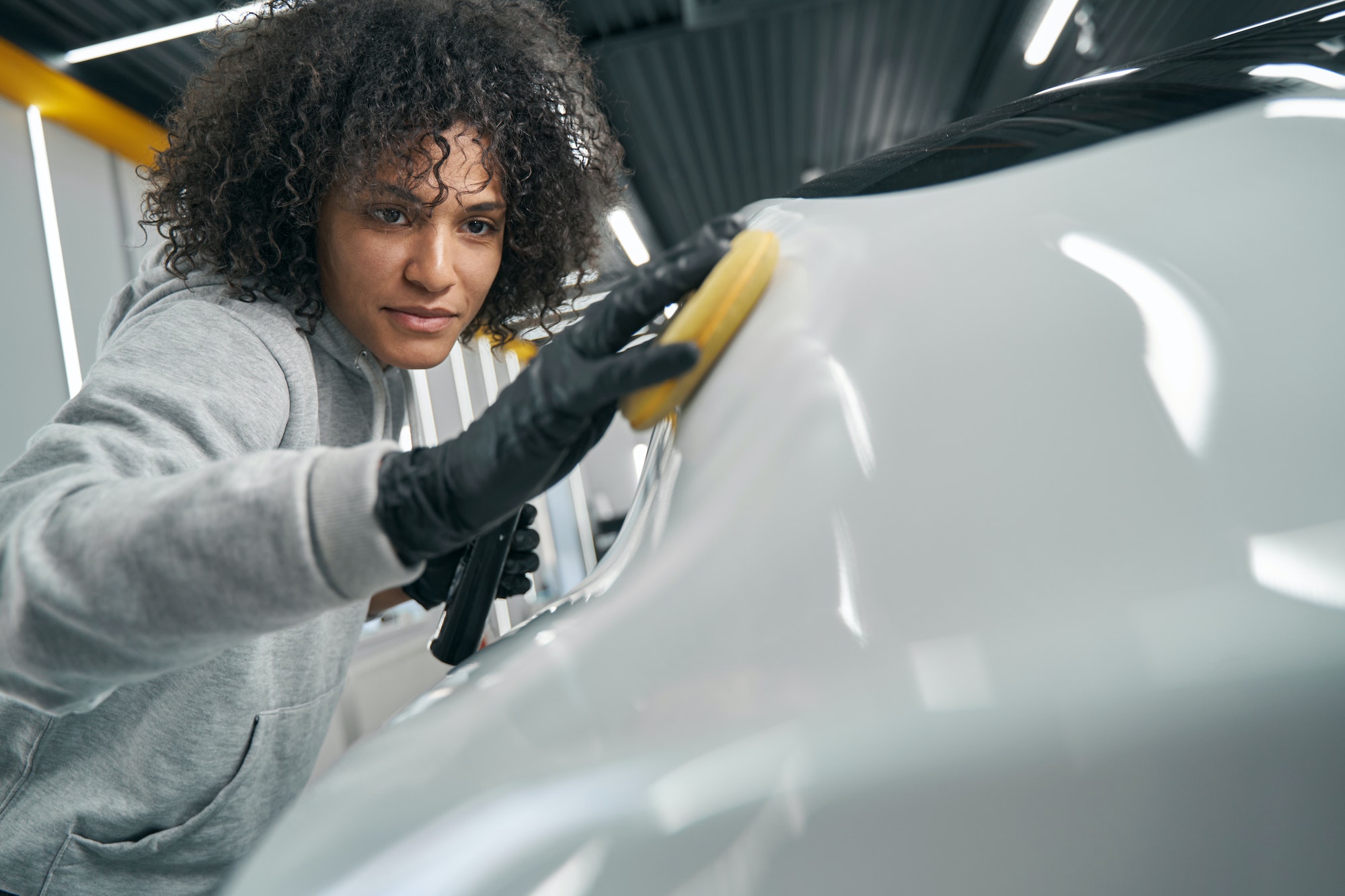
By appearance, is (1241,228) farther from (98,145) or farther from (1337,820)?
(98,145)

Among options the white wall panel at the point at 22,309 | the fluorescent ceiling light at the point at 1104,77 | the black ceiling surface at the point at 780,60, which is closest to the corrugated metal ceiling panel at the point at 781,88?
the black ceiling surface at the point at 780,60

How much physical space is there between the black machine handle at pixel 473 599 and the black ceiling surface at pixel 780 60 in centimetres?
327

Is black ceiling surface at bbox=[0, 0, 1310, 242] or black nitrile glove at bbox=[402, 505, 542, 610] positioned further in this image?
black ceiling surface at bbox=[0, 0, 1310, 242]

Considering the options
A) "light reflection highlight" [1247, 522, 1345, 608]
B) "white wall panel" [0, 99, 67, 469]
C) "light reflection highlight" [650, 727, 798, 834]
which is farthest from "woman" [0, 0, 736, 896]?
"white wall panel" [0, 99, 67, 469]

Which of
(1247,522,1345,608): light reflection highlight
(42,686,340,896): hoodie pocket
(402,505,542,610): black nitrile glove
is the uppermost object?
(1247,522,1345,608): light reflection highlight

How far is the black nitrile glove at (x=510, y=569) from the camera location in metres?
0.84

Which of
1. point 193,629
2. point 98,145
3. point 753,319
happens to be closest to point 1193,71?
point 753,319

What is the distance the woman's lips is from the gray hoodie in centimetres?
8

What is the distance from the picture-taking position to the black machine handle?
646mm

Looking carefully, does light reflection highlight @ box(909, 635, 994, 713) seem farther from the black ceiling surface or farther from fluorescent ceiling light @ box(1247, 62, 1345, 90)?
the black ceiling surface

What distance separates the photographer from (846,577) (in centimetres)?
36

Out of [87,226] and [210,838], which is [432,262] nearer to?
[210,838]

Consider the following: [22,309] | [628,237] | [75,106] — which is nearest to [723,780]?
[22,309]

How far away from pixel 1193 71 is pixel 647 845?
0.57m
